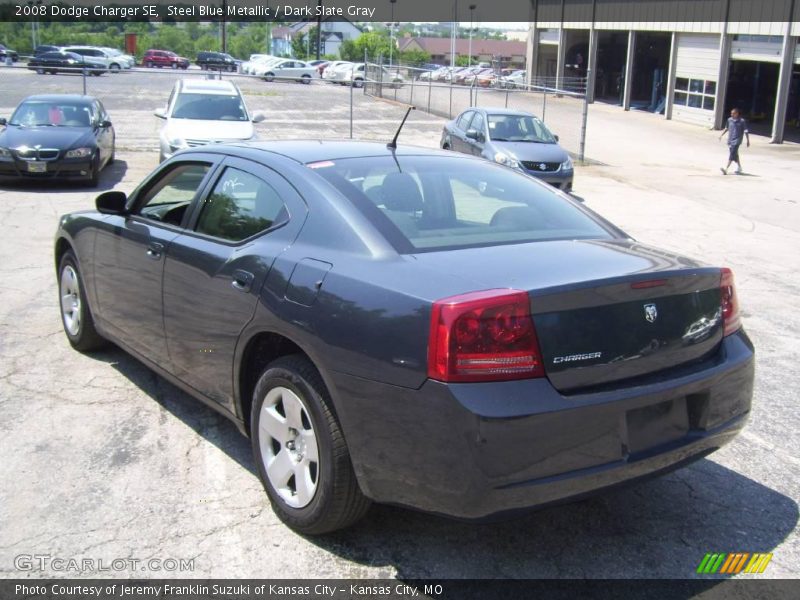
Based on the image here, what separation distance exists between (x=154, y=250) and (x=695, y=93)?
36446 mm

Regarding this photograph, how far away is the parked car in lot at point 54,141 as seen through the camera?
1412 centimetres

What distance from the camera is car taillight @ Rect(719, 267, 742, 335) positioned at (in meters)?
3.63

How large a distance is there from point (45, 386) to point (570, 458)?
3764 millimetres

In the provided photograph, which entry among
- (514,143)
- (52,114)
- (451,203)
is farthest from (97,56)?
(451,203)

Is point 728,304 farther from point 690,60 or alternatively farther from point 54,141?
point 690,60

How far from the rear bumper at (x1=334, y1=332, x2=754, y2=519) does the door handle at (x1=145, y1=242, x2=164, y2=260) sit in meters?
1.82

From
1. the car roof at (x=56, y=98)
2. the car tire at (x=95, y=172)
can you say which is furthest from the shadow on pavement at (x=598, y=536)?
the car roof at (x=56, y=98)

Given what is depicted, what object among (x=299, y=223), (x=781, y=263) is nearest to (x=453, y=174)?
(x=299, y=223)

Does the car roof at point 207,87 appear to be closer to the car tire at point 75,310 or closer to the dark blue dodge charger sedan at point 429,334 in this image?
the car tire at point 75,310

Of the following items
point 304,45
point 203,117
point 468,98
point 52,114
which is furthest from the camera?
point 304,45

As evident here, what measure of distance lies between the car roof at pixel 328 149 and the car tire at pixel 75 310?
1.71 metres

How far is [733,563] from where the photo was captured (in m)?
3.46

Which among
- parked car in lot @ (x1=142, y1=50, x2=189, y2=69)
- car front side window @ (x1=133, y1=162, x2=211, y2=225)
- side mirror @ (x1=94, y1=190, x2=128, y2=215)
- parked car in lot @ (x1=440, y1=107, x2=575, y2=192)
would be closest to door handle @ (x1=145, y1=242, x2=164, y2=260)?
car front side window @ (x1=133, y1=162, x2=211, y2=225)

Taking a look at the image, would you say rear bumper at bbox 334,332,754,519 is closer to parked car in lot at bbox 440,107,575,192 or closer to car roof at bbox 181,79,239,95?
parked car in lot at bbox 440,107,575,192
